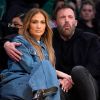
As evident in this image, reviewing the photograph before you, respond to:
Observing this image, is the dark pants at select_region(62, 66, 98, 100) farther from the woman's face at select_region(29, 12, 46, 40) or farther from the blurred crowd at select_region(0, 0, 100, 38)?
the blurred crowd at select_region(0, 0, 100, 38)

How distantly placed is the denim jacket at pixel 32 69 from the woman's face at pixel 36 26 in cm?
10

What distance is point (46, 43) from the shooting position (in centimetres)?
388

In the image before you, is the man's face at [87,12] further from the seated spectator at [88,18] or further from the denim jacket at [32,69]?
the denim jacket at [32,69]

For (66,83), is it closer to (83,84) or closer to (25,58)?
(83,84)

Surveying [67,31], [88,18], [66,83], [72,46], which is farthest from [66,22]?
[88,18]

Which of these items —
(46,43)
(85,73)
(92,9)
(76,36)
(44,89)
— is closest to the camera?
(44,89)

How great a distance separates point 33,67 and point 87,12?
2164 mm

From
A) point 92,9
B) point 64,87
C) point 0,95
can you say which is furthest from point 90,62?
point 92,9

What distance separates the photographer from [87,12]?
5.48 meters

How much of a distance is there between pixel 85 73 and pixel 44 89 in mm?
423

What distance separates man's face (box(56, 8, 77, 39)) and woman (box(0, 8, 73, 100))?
11.6 inches

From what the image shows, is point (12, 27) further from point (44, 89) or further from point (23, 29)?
point (44, 89)

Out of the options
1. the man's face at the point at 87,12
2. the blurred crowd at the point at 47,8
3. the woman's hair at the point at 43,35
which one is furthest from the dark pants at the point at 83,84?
the man's face at the point at 87,12

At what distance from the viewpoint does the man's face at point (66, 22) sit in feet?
13.7
